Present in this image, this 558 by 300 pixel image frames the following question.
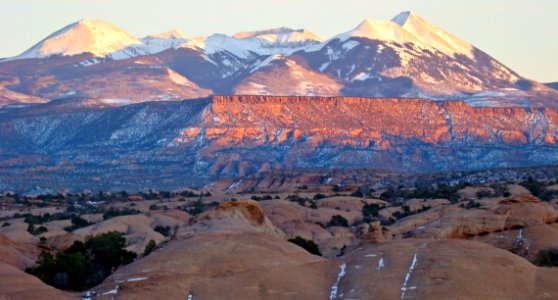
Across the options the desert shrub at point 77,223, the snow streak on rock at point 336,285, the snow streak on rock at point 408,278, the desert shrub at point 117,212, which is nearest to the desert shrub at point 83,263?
the snow streak on rock at point 336,285

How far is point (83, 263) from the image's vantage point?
2520 inches

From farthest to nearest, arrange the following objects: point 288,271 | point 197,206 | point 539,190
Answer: point 197,206 < point 539,190 < point 288,271

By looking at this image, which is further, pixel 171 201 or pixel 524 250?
pixel 171 201

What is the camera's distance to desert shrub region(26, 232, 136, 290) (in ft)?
200

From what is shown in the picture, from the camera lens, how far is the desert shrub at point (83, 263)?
61.0 metres

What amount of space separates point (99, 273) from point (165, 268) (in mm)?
19337

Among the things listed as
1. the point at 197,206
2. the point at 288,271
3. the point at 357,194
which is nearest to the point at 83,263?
the point at 288,271

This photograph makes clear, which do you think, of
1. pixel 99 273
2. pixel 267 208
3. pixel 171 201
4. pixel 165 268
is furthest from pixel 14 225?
pixel 165 268

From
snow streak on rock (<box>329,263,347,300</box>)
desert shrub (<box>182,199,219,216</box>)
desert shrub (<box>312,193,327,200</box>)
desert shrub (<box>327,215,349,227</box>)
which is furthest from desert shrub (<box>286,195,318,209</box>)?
snow streak on rock (<box>329,263,347,300</box>)

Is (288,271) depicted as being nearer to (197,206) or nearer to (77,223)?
(77,223)

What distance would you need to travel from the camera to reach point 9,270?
5053 cm

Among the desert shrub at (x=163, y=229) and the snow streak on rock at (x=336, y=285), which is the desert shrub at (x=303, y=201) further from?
the snow streak on rock at (x=336, y=285)

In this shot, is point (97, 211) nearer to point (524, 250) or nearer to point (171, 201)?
point (171, 201)

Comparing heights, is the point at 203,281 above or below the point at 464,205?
above
